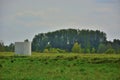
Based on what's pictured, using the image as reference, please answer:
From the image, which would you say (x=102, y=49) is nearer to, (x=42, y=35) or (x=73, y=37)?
(x=73, y=37)

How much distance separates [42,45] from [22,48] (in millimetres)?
39470

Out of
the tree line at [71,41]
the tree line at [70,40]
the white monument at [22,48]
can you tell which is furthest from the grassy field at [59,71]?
the tree line at [70,40]

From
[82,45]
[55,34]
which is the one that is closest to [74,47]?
[82,45]

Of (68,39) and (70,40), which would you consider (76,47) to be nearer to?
(70,40)

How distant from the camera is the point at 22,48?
126 feet

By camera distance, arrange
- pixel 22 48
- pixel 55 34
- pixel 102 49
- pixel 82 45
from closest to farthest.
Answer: pixel 22 48
pixel 102 49
pixel 82 45
pixel 55 34

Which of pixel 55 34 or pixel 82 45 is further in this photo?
pixel 55 34

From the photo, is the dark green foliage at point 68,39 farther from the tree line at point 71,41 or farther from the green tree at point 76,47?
the green tree at point 76,47

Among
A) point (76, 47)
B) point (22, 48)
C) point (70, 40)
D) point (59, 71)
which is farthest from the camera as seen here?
point (70, 40)

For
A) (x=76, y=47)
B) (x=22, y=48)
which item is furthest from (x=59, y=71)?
(x=76, y=47)

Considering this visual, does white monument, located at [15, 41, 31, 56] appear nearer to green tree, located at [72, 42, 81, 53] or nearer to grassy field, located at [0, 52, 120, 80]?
grassy field, located at [0, 52, 120, 80]

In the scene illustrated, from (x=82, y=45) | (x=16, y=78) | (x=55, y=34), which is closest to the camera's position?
(x=16, y=78)

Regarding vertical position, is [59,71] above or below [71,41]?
below

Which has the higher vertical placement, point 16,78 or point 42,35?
point 42,35
